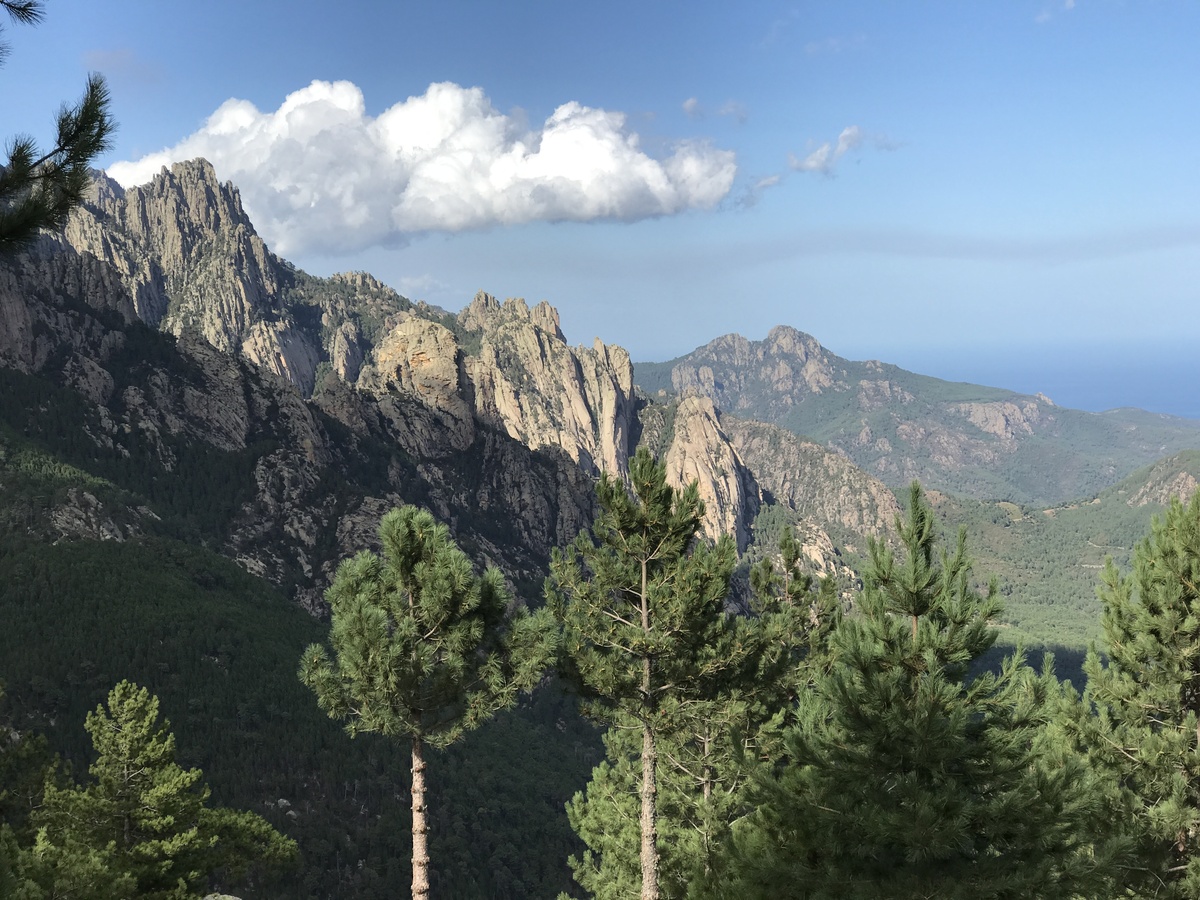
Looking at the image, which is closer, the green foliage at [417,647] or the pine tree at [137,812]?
the green foliage at [417,647]

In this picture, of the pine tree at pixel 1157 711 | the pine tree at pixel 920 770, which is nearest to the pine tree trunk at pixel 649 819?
the pine tree at pixel 920 770

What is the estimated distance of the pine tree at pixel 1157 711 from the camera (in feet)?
66.1

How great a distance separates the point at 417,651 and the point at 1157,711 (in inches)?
785

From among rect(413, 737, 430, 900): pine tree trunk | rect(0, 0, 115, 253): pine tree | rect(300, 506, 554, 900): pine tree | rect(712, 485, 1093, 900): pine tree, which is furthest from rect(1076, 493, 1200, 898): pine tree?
rect(0, 0, 115, 253): pine tree

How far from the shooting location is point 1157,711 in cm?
2172

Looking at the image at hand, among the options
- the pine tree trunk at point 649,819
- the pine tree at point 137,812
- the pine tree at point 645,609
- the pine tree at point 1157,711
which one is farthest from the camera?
the pine tree at point 137,812

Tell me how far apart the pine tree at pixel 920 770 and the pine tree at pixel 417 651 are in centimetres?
913

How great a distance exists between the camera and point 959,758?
50.5 ft

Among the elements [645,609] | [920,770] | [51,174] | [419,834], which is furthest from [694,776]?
[51,174]

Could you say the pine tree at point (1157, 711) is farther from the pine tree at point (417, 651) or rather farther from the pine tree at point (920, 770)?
the pine tree at point (417, 651)

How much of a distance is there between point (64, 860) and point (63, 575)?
113 m

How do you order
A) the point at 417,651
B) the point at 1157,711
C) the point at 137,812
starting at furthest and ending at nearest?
1. the point at 137,812
2. the point at 417,651
3. the point at 1157,711

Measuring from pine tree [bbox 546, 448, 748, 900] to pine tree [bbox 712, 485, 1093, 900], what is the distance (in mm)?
7550

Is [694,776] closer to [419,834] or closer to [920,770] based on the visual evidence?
[419,834]
